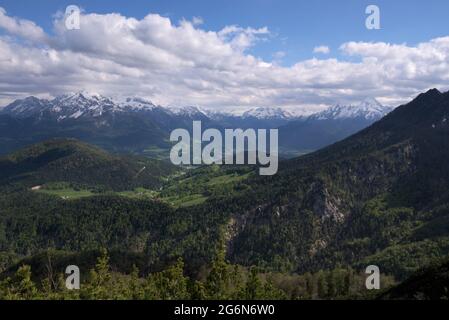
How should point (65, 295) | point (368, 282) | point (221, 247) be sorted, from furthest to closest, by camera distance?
point (368, 282) < point (221, 247) < point (65, 295)

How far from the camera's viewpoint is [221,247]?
6956 cm

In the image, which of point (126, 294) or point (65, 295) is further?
point (126, 294)
